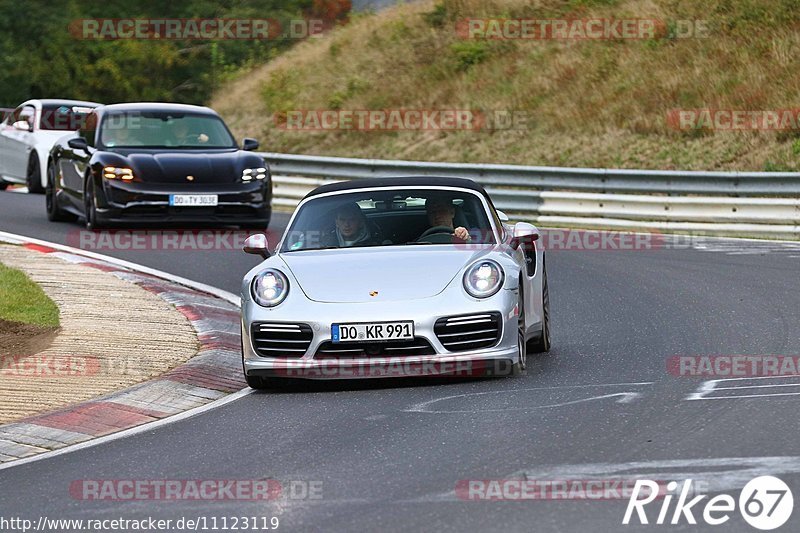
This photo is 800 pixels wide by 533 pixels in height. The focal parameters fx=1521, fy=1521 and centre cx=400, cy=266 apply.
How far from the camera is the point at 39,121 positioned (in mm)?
23438

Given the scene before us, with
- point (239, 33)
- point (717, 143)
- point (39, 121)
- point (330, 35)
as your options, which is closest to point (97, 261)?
point (39, 121)

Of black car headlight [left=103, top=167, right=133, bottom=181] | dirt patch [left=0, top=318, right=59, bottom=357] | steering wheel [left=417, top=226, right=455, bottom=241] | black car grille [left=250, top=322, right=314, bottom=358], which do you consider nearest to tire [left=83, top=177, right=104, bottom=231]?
black car headlight [left=103, top=167, right=133, bottom=181]

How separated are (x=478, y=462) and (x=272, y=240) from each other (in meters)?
11.4

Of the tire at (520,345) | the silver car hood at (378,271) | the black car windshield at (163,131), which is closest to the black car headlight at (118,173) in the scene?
the black car windshield at (163,131)

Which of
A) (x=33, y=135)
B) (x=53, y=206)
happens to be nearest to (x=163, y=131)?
(x=53, y=206)

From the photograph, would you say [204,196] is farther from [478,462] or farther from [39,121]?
[478,462]

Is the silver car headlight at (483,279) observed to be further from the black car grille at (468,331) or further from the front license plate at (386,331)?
the front license plate at (386,331)

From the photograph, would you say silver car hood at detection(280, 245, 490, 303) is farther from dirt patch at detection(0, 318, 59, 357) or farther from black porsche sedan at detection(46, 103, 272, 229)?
black porsche sedan at detection(46, 103, 272, 229)

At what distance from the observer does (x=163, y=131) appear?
1906 centimetres

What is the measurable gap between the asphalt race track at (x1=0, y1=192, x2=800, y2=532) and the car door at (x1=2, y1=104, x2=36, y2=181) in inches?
548

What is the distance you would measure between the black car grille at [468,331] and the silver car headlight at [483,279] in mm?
169

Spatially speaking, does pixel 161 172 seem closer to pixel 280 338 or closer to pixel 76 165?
pixel 76 165

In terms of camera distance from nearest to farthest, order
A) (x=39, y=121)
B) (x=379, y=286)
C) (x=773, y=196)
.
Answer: (x=379, y=286) → (x=773, y=196) → (x=39, y=121)

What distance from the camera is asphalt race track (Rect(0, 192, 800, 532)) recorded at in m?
5.88
